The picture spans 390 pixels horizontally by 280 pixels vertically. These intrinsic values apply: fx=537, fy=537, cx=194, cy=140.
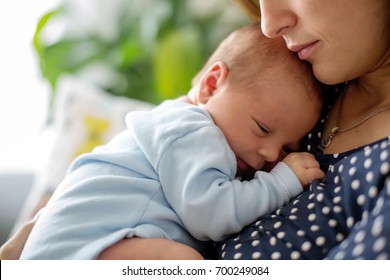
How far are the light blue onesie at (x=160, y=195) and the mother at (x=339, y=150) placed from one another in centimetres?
4

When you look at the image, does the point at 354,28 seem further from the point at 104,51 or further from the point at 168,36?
the point at 104,51

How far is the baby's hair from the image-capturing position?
1222 mm

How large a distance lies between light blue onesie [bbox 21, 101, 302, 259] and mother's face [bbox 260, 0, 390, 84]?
245 mm

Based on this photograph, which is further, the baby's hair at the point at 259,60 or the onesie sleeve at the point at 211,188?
the baby's hair at the point at 259,60

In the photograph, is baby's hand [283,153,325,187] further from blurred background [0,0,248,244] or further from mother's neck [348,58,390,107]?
blurred background [0,0,248,244]

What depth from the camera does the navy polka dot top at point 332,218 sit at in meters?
0.86

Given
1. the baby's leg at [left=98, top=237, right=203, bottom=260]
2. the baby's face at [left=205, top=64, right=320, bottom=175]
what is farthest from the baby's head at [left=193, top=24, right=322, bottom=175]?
the baby's leg at [left=98, top=237, right=203, bottom=260]

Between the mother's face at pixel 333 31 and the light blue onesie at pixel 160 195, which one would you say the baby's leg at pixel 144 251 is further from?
the mother's face at pixel 333 31

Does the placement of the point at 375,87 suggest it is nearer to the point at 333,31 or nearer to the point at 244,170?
the point at 333,31

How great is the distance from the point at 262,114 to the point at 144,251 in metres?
0.41

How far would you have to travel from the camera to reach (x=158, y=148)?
3.66ft

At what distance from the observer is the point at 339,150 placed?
47.4 inches

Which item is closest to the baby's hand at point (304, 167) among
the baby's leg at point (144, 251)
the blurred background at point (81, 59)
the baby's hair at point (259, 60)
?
the baby's hair at point (259, 60)

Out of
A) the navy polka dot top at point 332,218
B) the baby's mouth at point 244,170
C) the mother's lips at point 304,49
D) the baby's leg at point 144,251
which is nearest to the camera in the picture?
the navy polka dot top at point 332,218
